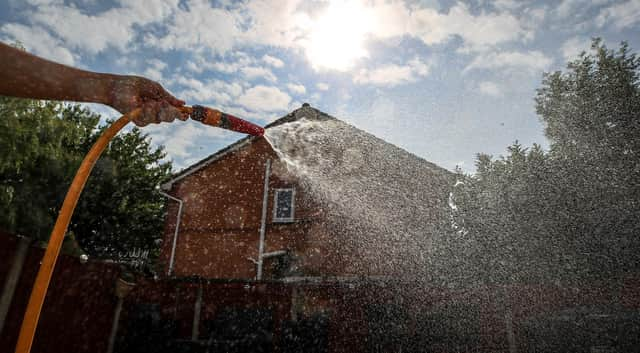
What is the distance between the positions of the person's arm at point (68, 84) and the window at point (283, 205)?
1304 cm

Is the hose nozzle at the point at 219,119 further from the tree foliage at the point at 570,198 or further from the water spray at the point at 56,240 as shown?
the tree foliage at the point at 570,198

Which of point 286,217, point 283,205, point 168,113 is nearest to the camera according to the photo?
point 168,113

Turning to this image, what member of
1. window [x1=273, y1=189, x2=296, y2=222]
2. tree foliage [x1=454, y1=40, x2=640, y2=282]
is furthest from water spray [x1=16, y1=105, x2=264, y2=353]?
window [x1=273, y1=189, x2=296, y2=222]

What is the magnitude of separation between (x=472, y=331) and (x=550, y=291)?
1907 mm

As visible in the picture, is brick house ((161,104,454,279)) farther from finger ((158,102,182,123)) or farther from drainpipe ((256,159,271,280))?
finger ((158,102,182,123))

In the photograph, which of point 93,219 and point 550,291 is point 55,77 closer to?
point 550,291

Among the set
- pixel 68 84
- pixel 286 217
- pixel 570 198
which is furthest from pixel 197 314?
pixel 570 198

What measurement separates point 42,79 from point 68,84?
0.09 metres

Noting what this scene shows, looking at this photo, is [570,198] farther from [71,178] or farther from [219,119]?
[71,178]

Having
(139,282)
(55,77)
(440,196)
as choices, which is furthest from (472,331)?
(440,196)

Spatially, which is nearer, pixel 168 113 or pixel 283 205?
pixel 168 113

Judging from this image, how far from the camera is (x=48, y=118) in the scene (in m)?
18.5

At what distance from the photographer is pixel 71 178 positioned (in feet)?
68.0

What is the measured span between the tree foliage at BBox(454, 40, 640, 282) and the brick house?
2.49 meters
